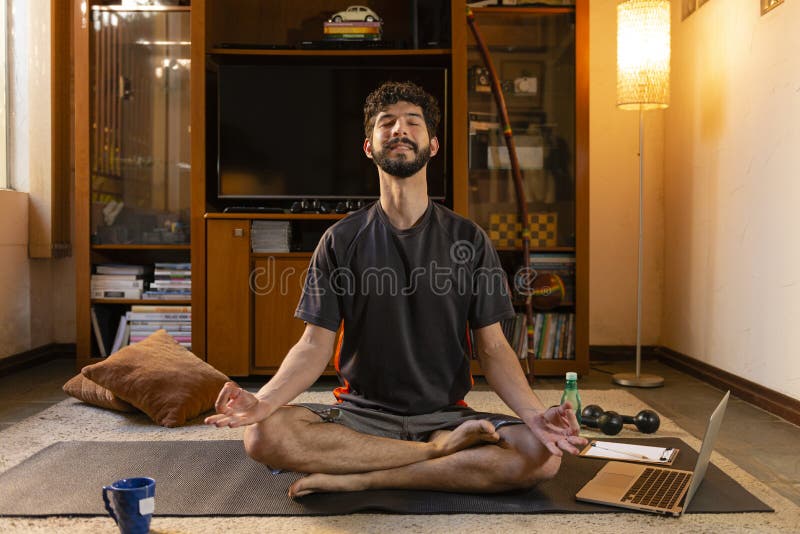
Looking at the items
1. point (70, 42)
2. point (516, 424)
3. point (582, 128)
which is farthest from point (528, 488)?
point (70, 42)

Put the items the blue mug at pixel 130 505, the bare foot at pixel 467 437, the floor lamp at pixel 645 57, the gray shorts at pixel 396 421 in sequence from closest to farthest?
the blue mug at pixel 130 505
the bare foot at pixel 467 437
the gray shorts at pixel 396 421
the floor lamp at pixel 645 57

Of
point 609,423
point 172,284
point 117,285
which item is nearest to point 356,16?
point 172,284

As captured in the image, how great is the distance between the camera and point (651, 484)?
2.18m

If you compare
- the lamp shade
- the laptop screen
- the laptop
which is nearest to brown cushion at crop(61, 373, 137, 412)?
the laptop

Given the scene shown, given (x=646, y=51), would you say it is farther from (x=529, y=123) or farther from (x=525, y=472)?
(x=525, y=472)

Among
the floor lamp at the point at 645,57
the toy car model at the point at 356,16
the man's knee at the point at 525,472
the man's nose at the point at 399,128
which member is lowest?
the man's knee at the point at 525,472

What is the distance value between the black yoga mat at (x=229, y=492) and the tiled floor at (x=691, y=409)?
19cm

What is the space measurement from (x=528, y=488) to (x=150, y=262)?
294 centimetres

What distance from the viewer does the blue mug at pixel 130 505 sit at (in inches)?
66.6

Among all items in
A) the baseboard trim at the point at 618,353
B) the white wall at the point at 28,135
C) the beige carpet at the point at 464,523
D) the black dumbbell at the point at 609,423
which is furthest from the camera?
the baseboard trim at the point at 618,353

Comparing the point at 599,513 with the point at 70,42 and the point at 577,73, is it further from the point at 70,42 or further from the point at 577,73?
the point at 70,42

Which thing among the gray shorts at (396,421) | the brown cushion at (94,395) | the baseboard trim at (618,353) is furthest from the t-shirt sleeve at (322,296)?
the baseboard trim at (618,353)

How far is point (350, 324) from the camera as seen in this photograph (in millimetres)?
2221

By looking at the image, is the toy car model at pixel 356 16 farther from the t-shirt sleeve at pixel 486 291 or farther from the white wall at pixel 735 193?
the t-shirt sleeve at pixel 486 291
